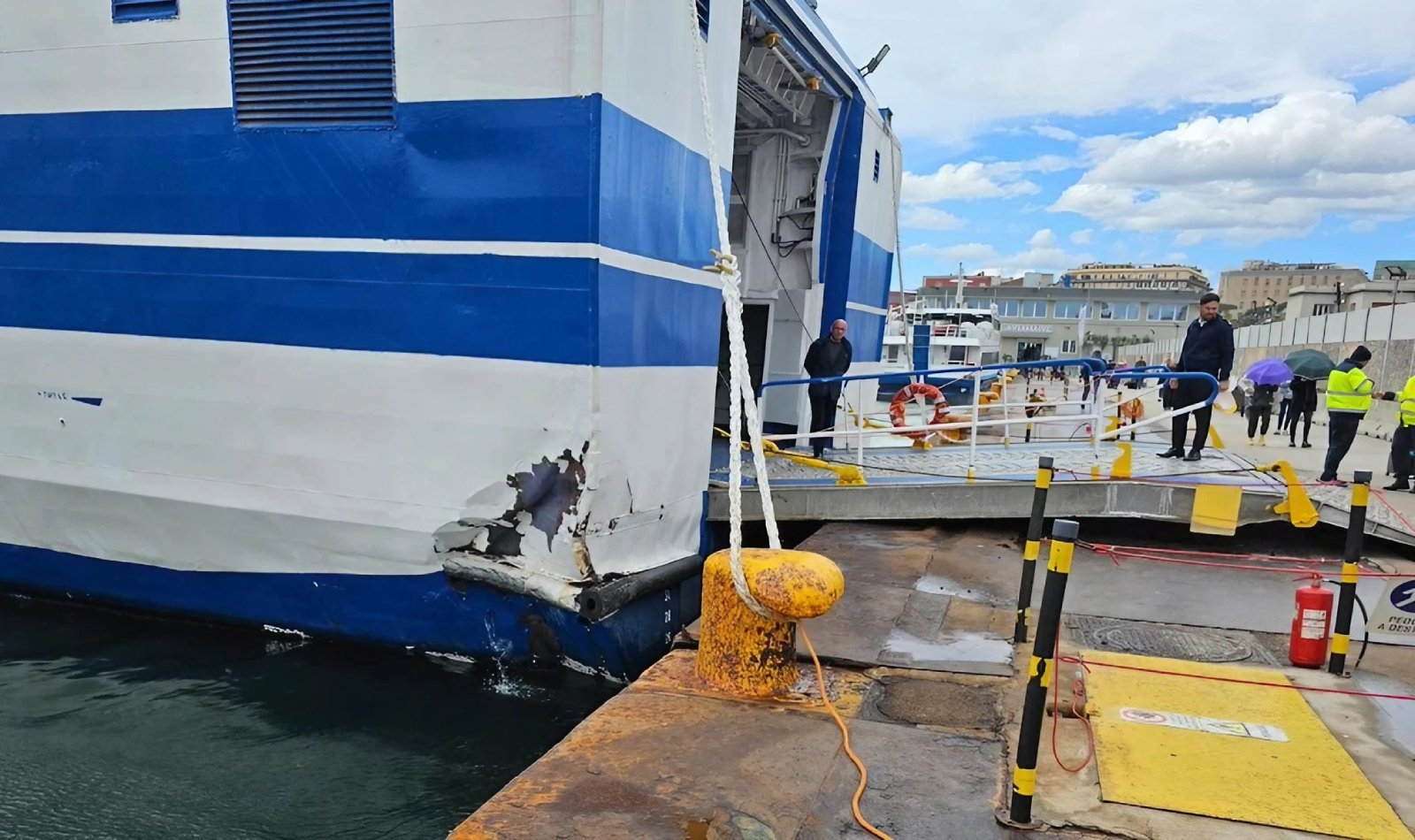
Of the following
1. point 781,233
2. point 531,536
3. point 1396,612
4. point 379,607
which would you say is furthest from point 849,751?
point 781,233

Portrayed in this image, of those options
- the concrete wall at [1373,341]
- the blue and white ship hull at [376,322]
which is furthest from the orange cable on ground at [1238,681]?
the concrete wall at [1373,341]

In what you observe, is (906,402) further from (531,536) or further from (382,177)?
(382,177)

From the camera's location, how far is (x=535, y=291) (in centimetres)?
481

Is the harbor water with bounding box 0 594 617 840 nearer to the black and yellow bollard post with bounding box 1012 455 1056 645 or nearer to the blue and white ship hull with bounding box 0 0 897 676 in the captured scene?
the blue and white ship hull with bounding box 0 0 897 676

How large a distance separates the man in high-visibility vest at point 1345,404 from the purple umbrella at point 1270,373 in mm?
5029

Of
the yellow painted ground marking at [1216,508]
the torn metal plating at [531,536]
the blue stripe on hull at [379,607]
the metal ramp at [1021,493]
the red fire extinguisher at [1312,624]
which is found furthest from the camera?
the metal ramp at [1021,493]

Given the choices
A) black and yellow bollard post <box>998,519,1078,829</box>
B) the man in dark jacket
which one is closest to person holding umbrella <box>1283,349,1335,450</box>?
the man in dark jacket

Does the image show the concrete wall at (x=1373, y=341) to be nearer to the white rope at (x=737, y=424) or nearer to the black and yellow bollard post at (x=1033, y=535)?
the black and yellow bollard post at (x=1033, y=535)

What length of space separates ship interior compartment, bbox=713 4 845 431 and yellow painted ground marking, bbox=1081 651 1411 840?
608cm

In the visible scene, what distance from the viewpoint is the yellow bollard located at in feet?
11.9

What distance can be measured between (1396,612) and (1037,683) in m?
2.54

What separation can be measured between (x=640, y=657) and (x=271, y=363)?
291 centimetres

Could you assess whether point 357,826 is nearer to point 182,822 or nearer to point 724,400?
point 182,822

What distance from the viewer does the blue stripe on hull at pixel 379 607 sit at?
5.17 m
